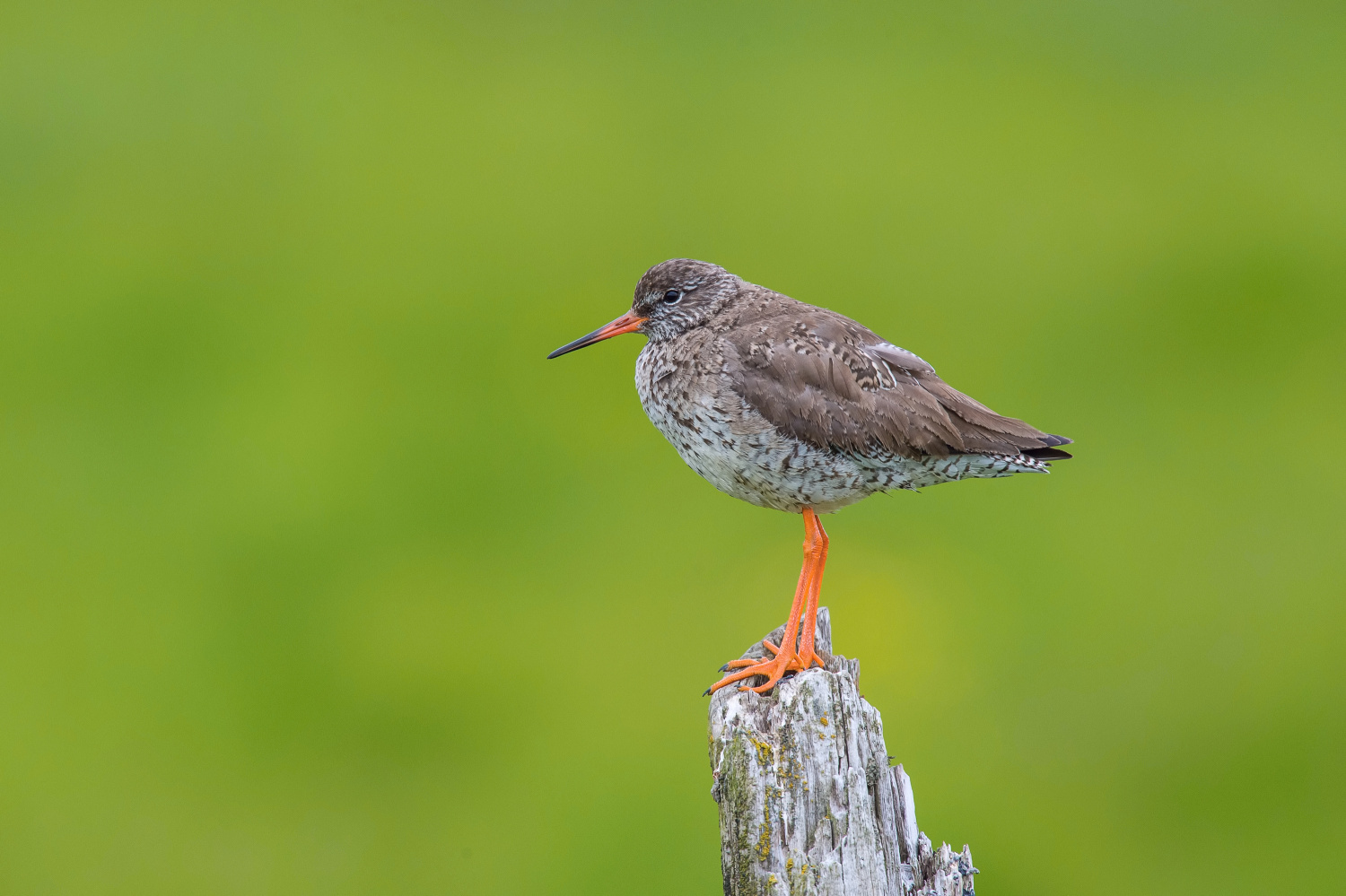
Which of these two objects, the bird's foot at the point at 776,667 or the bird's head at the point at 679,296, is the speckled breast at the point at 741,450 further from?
the bird's foot at the point at 776,667

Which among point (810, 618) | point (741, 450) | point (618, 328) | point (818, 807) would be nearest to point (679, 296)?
point (618, 328)

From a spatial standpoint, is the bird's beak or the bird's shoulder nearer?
the bird's shoulder

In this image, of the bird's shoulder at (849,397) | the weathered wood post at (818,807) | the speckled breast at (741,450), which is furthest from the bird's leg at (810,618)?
the weathered wood post at (818,807)

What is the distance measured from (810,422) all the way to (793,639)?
1.14 m

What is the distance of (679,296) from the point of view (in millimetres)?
6449

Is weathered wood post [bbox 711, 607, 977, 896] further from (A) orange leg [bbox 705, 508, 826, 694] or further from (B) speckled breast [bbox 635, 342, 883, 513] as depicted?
(B) speckled breast [bbox 635, 342, 883, 513]

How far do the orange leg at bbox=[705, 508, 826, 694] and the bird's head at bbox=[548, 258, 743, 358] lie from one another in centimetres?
128

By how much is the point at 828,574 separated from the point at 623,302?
5.43 m

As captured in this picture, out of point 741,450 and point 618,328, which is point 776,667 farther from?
point 618,328

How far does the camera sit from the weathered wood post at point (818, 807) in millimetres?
4309

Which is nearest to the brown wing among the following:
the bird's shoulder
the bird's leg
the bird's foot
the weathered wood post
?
the bird's shoulder

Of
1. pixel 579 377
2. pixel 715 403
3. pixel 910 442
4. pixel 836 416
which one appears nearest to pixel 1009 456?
pixel 910 442

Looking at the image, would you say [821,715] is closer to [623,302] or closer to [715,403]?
[715,403]

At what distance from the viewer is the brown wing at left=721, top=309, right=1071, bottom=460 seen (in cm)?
567
